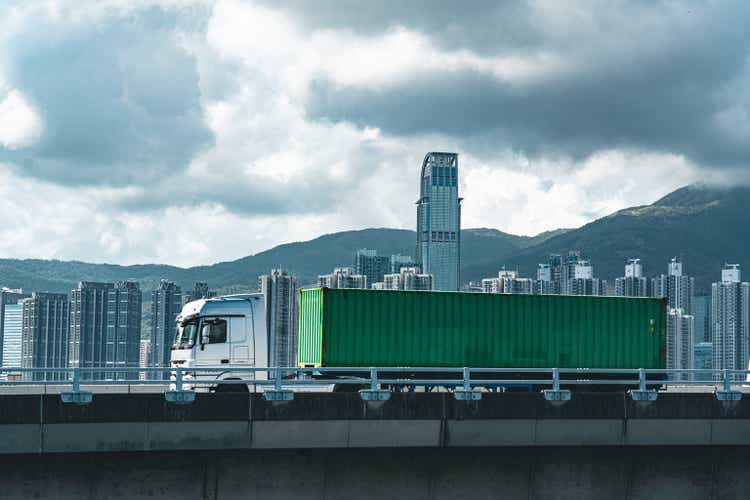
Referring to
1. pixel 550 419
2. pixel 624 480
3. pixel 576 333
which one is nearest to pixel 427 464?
pixel 550 419

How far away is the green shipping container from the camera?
1391 inches

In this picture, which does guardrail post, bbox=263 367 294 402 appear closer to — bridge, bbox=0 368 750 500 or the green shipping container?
bridge, bbox=0 368 750 500

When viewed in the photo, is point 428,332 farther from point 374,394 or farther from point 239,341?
point 374,394

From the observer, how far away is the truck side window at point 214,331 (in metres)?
34.2

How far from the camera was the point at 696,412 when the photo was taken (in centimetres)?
2925

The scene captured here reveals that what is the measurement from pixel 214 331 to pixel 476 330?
911 centimetres

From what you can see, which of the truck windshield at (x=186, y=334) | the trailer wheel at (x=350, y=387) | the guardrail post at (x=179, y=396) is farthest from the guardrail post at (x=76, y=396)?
the trailer wheel at (x=350, y=387)

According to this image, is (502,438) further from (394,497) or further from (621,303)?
(621,303)

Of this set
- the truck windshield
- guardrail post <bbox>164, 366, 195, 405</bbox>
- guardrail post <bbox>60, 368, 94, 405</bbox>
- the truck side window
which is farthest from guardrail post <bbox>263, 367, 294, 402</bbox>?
the truck windshield

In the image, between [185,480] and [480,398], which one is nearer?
[185,480]

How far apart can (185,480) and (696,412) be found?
46.7 ft

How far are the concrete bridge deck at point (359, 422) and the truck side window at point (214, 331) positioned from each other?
8.45 m

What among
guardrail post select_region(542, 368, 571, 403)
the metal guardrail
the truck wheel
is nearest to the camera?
the metal guardrail

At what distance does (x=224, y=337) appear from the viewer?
34.3m
